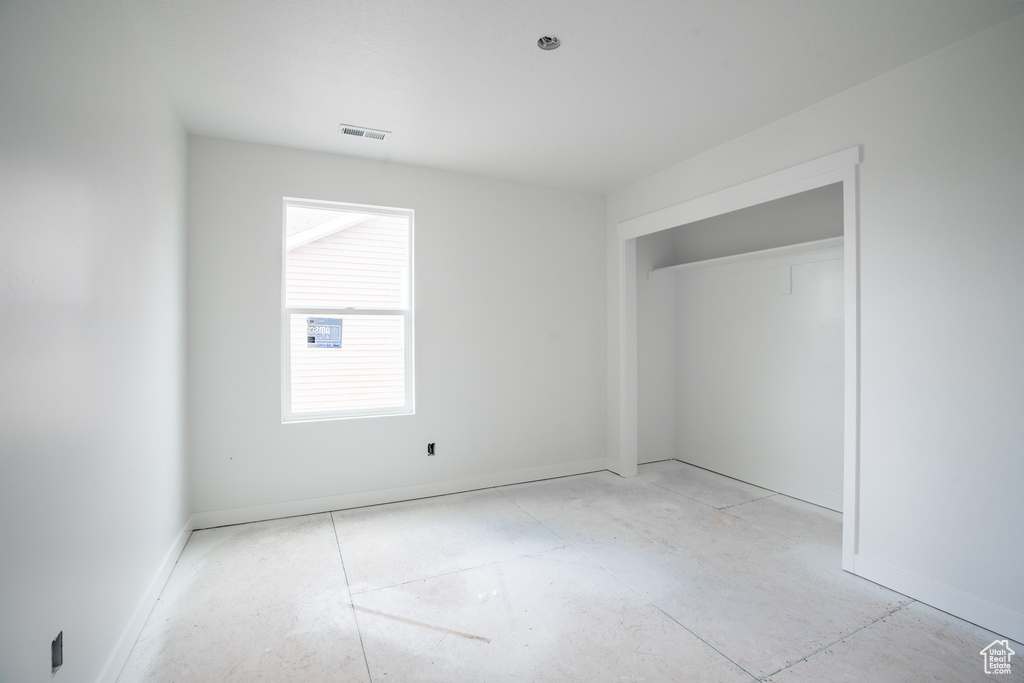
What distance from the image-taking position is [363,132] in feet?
11.3

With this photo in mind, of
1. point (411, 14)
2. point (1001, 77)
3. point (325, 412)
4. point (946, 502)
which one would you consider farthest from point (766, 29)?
point (325, 412)

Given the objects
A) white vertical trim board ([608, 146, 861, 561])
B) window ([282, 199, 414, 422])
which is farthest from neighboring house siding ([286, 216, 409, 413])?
white vertical trim board ([608, 146, 861, 561])

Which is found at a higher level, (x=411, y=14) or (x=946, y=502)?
(x=411, y=14)

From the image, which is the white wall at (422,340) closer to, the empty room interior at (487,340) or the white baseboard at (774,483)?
the empty room interior at (487,340)

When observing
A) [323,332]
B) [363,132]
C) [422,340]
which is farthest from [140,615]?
[363,132]

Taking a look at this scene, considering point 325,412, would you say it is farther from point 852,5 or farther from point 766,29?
point 852,5

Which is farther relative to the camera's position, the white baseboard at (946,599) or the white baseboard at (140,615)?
the white baseboard at (946,599)

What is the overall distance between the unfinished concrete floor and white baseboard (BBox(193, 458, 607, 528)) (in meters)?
0.11

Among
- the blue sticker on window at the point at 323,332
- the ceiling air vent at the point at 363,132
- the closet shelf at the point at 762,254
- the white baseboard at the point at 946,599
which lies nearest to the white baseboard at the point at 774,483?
the white baseboard at the point at 946,599

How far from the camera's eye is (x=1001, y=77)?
226 cm

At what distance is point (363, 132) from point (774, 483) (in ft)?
14.1

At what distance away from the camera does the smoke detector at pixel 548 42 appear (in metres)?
2.38

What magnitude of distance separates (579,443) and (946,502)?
9.23ft

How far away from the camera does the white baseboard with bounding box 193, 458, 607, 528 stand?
3.56 metres
